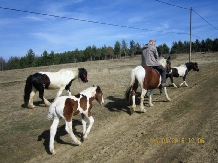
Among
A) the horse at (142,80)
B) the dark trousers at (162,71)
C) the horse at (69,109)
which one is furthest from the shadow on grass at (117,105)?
the horse at (69,109)

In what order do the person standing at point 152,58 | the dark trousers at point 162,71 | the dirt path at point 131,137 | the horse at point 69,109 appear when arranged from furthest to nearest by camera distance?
the dark trousers at point 162,71 → the person standing at point 152,58 → the horse at point 69,109 → the dirt path at point 131,137

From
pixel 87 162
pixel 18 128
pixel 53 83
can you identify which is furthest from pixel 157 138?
pixel 53 83

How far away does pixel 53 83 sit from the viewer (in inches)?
460

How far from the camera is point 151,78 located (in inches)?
404

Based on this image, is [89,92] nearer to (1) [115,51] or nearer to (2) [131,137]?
(2) [131,137]

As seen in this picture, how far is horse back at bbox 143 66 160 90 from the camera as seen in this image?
9.92 meters

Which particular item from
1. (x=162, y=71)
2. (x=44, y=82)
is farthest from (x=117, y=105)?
(x=44, y=82)

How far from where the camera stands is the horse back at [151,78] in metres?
9.92

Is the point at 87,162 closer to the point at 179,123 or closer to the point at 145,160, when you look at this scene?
the point at 145,160

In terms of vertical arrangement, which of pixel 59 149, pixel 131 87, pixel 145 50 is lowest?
pixel 59 149

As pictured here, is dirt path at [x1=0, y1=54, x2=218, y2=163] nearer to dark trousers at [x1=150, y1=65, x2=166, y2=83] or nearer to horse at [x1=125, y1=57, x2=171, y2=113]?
horse at [x1=125, y1=57, x2=171, y2=113]

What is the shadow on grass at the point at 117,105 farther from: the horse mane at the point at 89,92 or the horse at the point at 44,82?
the horse mane at the point at 89,92

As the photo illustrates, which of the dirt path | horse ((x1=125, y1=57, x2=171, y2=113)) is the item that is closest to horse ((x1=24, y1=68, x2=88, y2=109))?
the dirt path

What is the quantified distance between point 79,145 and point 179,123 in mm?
3829
